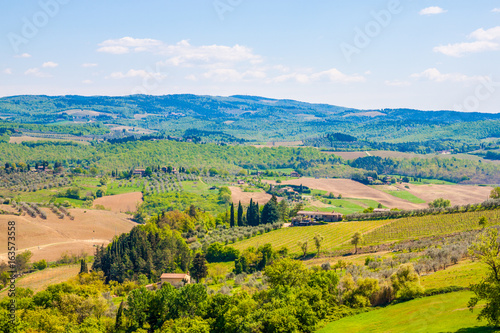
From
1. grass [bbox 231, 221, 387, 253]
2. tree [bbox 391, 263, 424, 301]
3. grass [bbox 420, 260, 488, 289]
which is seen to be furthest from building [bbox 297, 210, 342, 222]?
tree [bbox 391, 263, 424, 301]

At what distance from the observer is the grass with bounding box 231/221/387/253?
106062 mm

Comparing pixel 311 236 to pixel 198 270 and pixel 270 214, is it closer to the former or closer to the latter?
pixel 270 214

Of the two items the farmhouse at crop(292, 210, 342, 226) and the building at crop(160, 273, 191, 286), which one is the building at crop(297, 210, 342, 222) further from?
the building at crop(160, 273, 191, 286)

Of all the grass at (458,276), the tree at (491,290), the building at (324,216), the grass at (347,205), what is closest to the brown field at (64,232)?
the building at (324,216)

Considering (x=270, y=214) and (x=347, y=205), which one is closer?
(x=270, y=214)

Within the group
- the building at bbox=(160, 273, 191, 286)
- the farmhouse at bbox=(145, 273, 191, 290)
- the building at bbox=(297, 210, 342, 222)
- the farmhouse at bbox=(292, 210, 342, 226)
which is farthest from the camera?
the building at bbox=(297, 210, 342, 222)

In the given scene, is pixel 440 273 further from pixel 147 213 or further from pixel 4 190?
pixel 4 190

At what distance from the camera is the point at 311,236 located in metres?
114

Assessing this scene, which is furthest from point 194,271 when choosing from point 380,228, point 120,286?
point 380,228

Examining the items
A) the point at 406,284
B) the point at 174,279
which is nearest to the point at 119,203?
the point at 174,279

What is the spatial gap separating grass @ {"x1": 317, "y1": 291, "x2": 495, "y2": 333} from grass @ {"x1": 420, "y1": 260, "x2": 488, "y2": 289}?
3.41 meters

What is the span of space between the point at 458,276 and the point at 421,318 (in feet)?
43.8

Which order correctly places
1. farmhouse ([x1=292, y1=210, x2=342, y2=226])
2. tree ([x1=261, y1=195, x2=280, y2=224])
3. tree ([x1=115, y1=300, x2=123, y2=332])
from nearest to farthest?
1. tree ([x1=115, y1=300, x2=123, y2=332])
2. farmhouse ([x1=292, y1=210, x2=342, y2=226])
3. tree ([x1=261, y1=195, x2=280, y2=224])

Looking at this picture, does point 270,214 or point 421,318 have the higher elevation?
point 421,318
